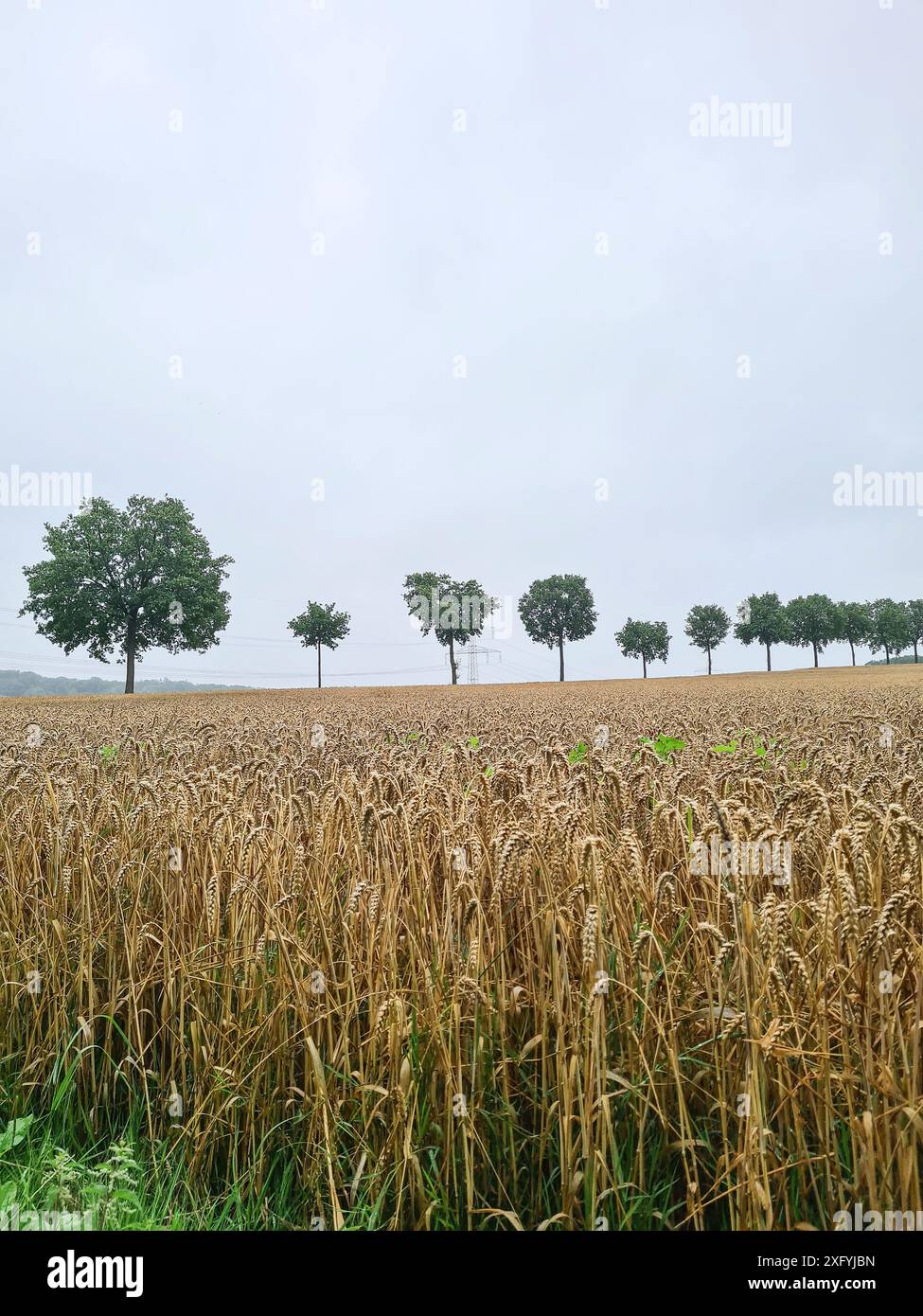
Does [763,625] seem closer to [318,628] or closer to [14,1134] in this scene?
[318,628]

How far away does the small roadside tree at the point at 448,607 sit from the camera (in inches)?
3073

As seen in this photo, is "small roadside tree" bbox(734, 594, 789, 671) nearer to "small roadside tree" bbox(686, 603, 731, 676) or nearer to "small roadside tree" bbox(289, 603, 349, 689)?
"small roadside tree" bbox(686, 603, 731, 676)

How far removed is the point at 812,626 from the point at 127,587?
7475 centimetres

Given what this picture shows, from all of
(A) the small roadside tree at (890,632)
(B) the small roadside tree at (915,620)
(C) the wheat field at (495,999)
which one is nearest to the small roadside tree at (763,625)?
(A) the small roadside tree at (890,632)

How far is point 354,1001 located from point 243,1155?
68 cm

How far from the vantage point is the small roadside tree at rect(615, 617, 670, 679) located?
312ft

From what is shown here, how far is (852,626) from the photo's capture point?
91.1 m

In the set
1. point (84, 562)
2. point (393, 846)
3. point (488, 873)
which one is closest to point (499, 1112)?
point (488, 873)

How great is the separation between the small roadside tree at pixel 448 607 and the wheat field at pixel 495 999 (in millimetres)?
70543

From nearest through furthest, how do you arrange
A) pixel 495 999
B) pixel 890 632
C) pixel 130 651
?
1. pixel 495 999
2. pixel 130 651
3. pixel 890 632

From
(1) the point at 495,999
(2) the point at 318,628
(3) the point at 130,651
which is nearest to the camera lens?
(1) the point at 495,999

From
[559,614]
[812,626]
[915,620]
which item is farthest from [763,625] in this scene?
[915,620]

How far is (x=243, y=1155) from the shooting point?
246 centimetres
